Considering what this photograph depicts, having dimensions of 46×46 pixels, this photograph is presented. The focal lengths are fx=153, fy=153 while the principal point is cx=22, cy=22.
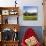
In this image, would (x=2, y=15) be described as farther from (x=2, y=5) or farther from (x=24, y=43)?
(x=24, y=43)

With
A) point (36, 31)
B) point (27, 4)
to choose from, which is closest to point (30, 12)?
point (27, 4)

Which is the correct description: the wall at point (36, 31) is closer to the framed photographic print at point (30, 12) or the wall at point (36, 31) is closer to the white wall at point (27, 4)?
the white wall at point (27, 4)

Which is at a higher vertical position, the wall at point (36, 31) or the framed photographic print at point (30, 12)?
the framed photographic print at point (30, 12)

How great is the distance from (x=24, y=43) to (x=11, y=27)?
73 centimetres

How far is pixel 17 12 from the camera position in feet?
17.3

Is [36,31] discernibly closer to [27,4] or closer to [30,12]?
[30,12]

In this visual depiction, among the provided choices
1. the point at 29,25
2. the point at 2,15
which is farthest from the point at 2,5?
the point at 29,25

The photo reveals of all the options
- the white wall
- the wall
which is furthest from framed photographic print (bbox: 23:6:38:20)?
the wall

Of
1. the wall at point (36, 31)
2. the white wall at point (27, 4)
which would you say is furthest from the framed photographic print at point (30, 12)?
the wall at point (36, 31)

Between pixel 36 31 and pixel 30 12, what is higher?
pixel 30 12

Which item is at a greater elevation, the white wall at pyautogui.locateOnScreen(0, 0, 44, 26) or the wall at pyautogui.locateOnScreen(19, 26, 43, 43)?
the white wall at pyautogui.locateOnScreen(0, 0, 44, 26)

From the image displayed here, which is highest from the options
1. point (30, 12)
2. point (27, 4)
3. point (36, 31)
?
point (27, 4)

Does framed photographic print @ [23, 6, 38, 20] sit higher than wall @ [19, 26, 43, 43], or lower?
higher

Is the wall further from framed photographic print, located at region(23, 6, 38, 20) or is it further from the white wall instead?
framed photographic print, located at region(23, 6, 38, 20)
